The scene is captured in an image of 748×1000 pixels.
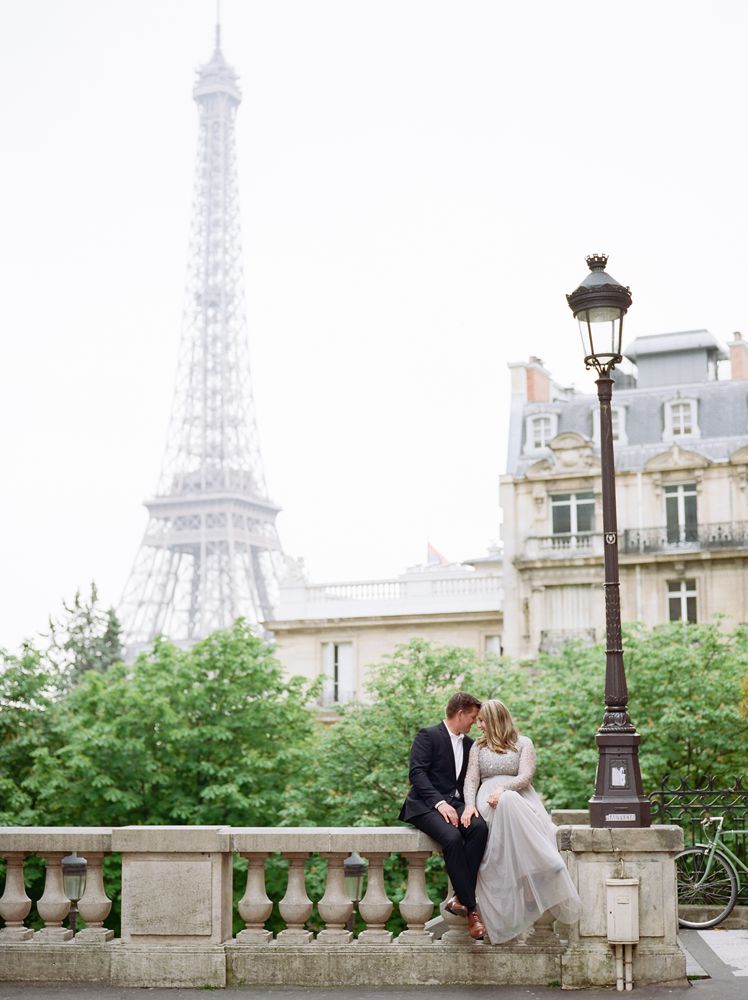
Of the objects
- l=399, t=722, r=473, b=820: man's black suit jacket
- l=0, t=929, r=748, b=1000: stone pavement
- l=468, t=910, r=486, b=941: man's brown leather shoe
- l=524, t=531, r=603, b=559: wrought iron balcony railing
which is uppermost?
l=524, t=531, r=603, b=559: wrought iron balcony railing

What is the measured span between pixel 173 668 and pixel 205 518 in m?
68.0

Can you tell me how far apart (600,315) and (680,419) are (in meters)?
41.7

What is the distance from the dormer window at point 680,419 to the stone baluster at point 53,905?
43.9 m

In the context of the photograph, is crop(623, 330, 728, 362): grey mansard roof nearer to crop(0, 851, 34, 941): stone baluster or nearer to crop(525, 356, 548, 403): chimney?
crop(525, 356, 548, 403): chimney

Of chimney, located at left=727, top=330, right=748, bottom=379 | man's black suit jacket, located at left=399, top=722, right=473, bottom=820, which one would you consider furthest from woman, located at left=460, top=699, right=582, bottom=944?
chimney, located at left=727, top=330, right=748, bottom=379

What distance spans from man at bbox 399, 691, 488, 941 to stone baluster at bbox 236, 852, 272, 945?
4.34ft

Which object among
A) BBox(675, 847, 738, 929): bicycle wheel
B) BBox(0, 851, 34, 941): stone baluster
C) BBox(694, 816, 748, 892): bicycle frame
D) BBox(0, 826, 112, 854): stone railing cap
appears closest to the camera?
BBox(0, 826, 112, 854): stone railing cap

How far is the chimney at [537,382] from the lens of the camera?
56906mm

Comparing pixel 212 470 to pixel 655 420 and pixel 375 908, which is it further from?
pixel 375 908

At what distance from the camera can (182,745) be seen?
38.0 m

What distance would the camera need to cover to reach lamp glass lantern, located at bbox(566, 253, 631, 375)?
12.8 metres

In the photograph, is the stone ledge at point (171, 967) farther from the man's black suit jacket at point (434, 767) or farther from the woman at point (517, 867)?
the woman at point (517, 867)

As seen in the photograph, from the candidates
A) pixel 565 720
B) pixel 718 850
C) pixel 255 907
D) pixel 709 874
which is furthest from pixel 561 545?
pixel 255 907

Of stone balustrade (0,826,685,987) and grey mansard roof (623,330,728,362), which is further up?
grey mansard roof (623,330,728,362)
